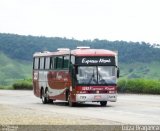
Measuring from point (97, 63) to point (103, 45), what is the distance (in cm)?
9332

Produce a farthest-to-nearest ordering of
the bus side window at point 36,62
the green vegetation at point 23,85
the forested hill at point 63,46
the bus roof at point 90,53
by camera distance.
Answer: the forested hill at point 63,46, the green vegetation at point 23,85, the bus side window at point 36,62, the bus roof at point 90,53

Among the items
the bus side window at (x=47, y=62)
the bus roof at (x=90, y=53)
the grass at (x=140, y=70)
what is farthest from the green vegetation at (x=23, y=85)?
the bus roof at (x=90, y=53)

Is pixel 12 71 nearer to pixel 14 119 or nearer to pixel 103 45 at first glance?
pixel 103 45

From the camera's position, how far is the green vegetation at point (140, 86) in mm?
56906

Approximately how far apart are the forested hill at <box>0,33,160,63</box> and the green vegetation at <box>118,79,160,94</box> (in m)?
58.8

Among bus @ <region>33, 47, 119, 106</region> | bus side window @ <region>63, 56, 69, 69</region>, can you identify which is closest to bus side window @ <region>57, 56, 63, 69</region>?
bus side window @ <region>63, 56, 69, 69</region>

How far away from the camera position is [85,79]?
34.0 metres

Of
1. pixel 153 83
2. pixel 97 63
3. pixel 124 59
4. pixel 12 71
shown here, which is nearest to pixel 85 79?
pixel 97 63

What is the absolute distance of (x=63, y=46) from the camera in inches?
5153

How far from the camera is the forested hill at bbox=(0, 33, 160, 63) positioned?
12300cm

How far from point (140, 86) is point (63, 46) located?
72.6m

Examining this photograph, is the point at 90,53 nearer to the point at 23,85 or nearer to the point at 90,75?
the point at 90,75

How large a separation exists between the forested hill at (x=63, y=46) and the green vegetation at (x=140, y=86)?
58.8m

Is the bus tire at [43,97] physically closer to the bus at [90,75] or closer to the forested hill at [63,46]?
the bus at [90,75]
